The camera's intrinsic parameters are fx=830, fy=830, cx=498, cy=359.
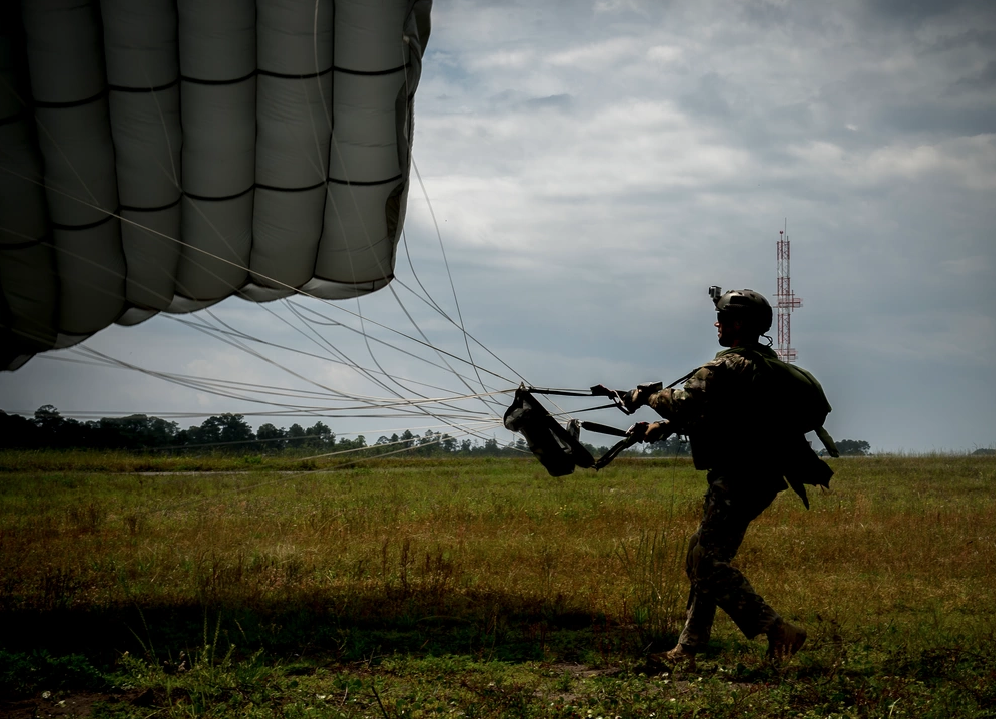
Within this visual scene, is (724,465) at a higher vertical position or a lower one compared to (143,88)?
lower

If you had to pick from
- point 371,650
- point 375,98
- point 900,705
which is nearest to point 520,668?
point 371,650

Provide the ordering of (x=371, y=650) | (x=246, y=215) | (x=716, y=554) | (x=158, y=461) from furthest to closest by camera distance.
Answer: (x=158, y=461), (x=246, y=215), (x=371, y=650), (x=716, y=554)

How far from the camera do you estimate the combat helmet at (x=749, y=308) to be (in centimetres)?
538

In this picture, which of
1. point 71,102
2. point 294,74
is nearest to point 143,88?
point 71,102

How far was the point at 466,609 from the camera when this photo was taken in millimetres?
6566

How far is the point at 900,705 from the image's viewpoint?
4.40m

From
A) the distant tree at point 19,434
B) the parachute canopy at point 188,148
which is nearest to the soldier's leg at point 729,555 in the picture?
the parachute canopy at point 188,148

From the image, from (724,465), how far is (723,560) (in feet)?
1.92

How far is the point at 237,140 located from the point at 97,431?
19.0 m

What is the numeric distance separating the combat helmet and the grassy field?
6.98 ft

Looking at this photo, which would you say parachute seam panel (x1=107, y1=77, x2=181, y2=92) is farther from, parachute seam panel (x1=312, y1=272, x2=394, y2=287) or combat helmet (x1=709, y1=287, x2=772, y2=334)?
combat helmet (x1=709, y1=287, x2=772, y2=334)

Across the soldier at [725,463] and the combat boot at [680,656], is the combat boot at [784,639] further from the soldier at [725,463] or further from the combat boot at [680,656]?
the combat boot at [680,656]

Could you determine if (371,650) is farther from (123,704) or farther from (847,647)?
(847,647)

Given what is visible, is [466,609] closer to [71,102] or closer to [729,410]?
[729,410]
